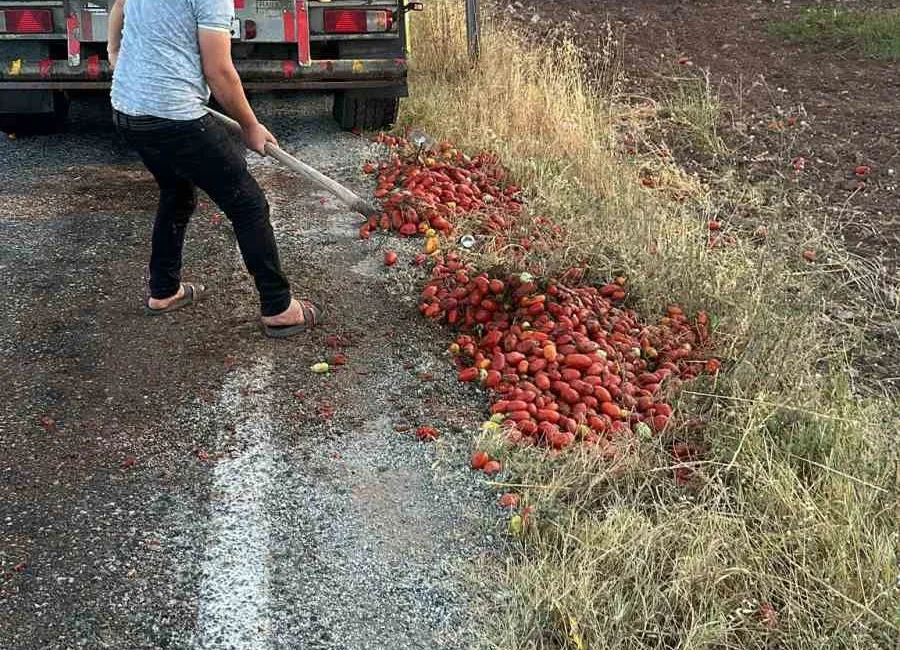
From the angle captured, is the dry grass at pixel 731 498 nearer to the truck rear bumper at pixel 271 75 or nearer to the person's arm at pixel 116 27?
the truck rear bumper at pixel 271 75

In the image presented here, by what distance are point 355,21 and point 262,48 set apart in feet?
2.26

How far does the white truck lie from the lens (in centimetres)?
674

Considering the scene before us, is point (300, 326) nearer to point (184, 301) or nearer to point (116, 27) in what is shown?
point (184, 301)

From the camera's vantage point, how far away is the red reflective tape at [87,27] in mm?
6699

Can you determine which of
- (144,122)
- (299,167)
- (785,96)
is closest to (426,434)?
(299,167)

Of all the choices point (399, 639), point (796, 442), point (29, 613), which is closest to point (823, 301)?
point (796, 442)

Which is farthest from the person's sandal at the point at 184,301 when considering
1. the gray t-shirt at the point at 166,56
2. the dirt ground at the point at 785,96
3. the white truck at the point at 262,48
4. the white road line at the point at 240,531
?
the dirt ground at the point at 785,96

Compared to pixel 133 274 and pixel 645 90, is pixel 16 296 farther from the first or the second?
pixel 645 90

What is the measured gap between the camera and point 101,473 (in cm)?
367

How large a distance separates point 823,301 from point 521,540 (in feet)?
7.78

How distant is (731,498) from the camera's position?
3.51 metres

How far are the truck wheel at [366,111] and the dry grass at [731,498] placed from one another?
2309mm

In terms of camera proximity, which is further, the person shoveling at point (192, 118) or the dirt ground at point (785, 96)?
the dirt ground at point (785, 96)

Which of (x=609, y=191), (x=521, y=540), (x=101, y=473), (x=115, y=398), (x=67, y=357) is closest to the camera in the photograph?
(x=521, y=540)
